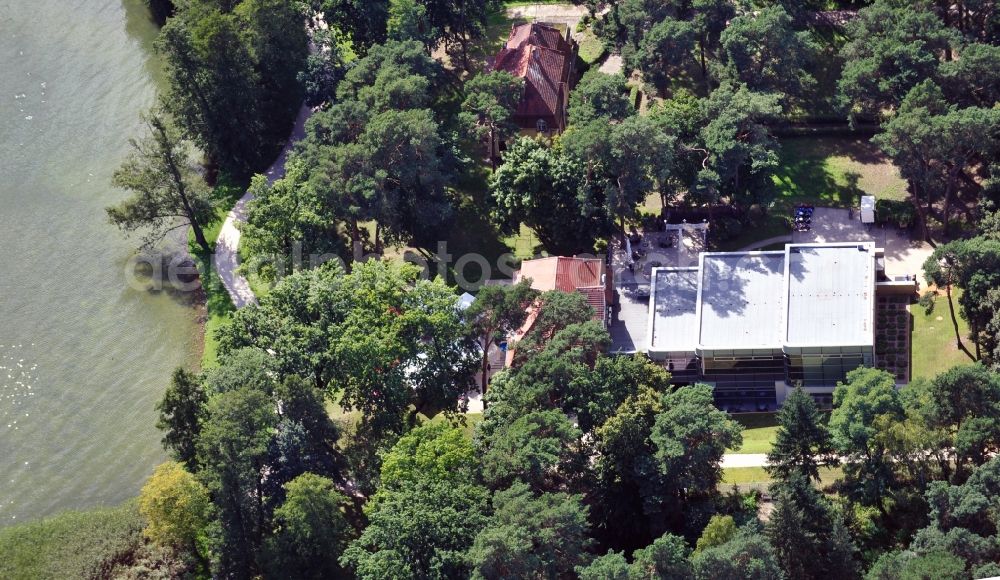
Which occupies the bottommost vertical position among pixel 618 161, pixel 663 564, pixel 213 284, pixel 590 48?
pixel 663 564

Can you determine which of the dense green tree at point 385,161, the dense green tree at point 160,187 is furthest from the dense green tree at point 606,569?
the dense green tree at point 160,187

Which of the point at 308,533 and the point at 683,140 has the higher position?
the point at 683,140

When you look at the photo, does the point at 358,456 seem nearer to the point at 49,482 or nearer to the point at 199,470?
the point at 199,470

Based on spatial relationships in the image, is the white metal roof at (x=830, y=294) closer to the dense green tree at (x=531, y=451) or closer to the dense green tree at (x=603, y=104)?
the dense green tree at (x=603, y=104)

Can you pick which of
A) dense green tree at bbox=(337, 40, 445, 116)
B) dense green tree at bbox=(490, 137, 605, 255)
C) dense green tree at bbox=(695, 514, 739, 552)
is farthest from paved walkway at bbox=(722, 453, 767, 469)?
dense green tree at bbox=(337, 40, 445, 116)

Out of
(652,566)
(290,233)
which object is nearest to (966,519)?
(652,566)

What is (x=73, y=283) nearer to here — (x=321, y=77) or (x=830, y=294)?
(x=321, y=77)

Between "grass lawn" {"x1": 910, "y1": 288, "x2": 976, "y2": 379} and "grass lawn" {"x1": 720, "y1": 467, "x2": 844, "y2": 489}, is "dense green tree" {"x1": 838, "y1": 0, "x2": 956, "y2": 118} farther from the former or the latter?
"grass lawn" {"x1": 720, "y1": 467, "x2": 844, "y2": 489}
